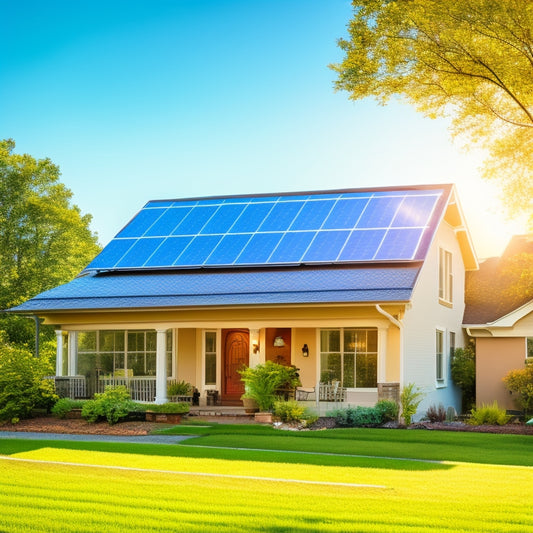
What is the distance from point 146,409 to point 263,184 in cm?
2210

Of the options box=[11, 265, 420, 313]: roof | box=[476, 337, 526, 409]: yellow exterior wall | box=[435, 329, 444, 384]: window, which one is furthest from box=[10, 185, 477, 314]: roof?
box=[476, 337, 526, 409]: yellow exterior wall

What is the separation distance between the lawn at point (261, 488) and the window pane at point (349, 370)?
582 centimetres

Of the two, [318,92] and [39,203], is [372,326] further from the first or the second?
[39,203]

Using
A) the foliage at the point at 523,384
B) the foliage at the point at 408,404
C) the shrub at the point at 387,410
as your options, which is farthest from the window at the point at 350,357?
the foliage at the point at 523,384

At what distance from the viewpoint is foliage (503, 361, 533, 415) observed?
74.4 ft

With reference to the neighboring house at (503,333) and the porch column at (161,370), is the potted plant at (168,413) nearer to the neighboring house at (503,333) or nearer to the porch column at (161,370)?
the porch column at (161,370)

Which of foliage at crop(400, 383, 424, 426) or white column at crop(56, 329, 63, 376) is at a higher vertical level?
white column at crop(56, 329, 63, 376)

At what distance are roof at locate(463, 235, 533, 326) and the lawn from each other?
10551 mm

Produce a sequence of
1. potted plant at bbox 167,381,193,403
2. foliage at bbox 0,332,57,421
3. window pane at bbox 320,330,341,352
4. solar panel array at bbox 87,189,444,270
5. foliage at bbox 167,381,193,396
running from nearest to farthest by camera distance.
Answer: foliage at bbox 0,332,57,421, window pane at bbox 320,330,341,352, potted plant at bbox 167,381,193,403, foliage at bbox 167,381,193,396, solar panel array at bbox 87,189,444,270

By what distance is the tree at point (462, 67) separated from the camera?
15172mm

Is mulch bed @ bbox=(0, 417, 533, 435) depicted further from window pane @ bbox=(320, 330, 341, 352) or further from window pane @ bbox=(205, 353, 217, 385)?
Answer: window pane @ bbox=(205, 353, 217, 385)

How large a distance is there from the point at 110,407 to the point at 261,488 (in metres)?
9.90

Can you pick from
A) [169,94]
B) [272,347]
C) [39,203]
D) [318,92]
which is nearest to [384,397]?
[272,347]

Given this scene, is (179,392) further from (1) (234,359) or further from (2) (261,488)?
(2) (261,488)
